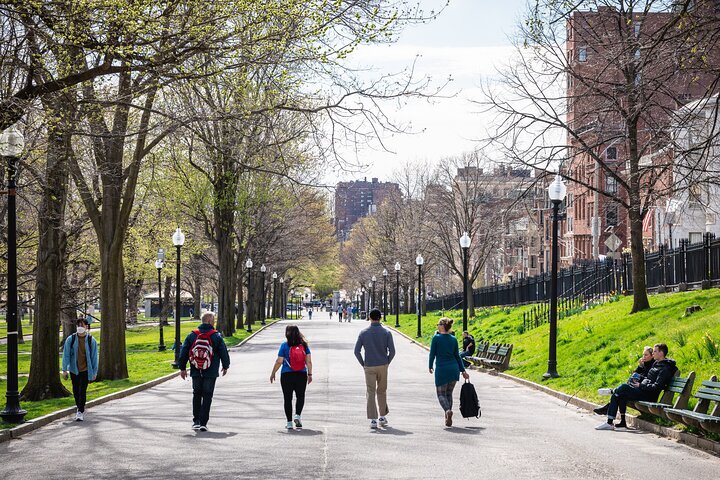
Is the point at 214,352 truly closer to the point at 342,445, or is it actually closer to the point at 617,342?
the point at 342,445

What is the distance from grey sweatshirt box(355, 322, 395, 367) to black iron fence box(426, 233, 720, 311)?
48.7 feet

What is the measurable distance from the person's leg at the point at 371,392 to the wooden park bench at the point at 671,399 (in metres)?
4.00

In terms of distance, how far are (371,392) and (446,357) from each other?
128 centimetres

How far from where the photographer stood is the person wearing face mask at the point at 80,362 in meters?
17.1

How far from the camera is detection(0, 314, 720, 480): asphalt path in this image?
11.0 m

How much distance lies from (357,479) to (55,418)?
895 cm

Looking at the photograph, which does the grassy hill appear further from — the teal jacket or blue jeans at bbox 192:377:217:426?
blue jeans at bbox 192:377:217:426

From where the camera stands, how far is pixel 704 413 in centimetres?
1366

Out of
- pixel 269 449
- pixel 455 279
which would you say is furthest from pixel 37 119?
pixel 455 279

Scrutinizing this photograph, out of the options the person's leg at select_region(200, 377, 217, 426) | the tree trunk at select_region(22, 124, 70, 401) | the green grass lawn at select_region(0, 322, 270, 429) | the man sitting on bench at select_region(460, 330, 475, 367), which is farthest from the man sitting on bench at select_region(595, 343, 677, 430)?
the man sitting on bench at select_region(460, 330, 475, 367)

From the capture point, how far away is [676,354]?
18750mm

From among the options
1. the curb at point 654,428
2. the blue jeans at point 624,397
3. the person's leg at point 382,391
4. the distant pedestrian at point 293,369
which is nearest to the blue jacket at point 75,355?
the distant pedestrian at point 293,369

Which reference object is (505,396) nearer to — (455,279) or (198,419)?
(198,419)

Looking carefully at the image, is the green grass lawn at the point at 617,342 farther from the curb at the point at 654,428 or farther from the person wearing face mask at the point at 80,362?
the person wearing face mask at the point at 80,362
